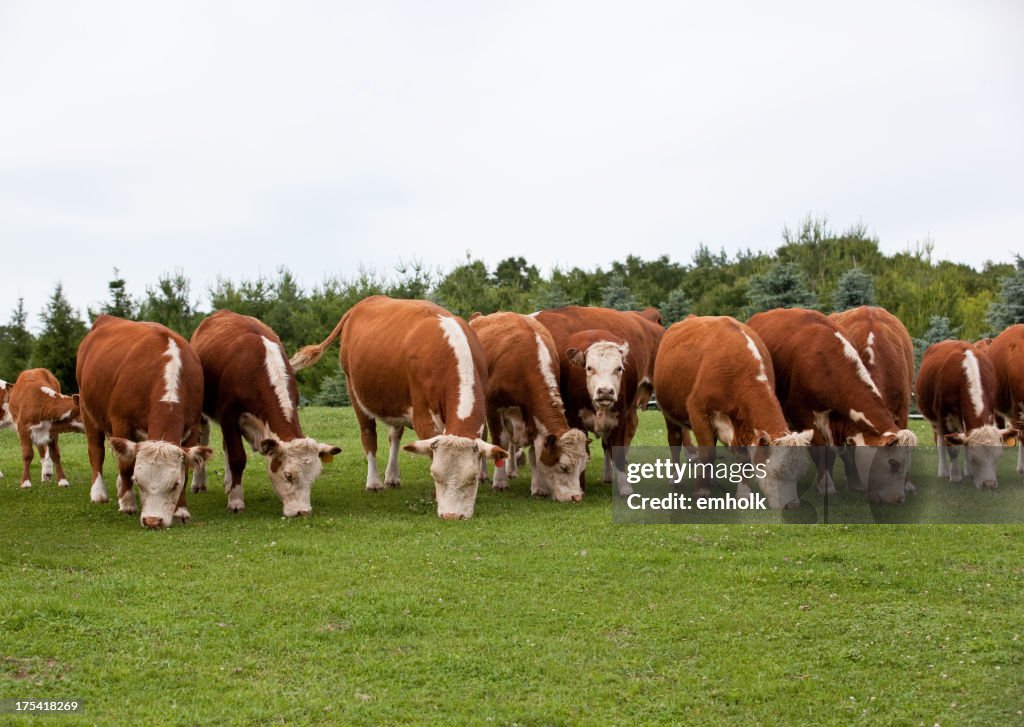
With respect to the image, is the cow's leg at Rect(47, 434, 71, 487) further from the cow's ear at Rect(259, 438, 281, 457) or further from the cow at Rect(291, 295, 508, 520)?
the cow's ear at Rect(259, 438, 281, 457)

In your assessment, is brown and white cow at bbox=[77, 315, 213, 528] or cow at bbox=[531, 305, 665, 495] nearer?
brown and white cow at bbox=[77, 315, 213, 528]

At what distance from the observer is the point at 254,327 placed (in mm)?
12766

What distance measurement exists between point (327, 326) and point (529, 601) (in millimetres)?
32014

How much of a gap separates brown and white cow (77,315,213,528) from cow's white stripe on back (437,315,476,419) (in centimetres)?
278

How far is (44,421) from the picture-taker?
46.6ft

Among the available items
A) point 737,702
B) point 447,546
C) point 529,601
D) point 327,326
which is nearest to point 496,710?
point 737,702

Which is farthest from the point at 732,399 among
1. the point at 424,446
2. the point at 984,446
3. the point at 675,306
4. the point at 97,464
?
the point at 675,306

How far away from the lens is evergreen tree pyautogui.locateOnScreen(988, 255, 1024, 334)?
2708 cm

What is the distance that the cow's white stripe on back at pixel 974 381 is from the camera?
13070 millimetres

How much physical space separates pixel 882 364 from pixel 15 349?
110ft

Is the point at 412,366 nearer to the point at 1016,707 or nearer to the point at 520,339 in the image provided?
the point at 520,339

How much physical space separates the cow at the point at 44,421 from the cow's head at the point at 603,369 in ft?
22.7

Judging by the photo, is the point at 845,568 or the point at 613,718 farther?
the point at 845,568

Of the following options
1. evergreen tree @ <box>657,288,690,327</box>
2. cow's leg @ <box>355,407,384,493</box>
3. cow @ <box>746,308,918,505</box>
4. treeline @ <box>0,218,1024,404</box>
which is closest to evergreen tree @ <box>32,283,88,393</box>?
treeline @ <box>0,218,1024,404</box>
